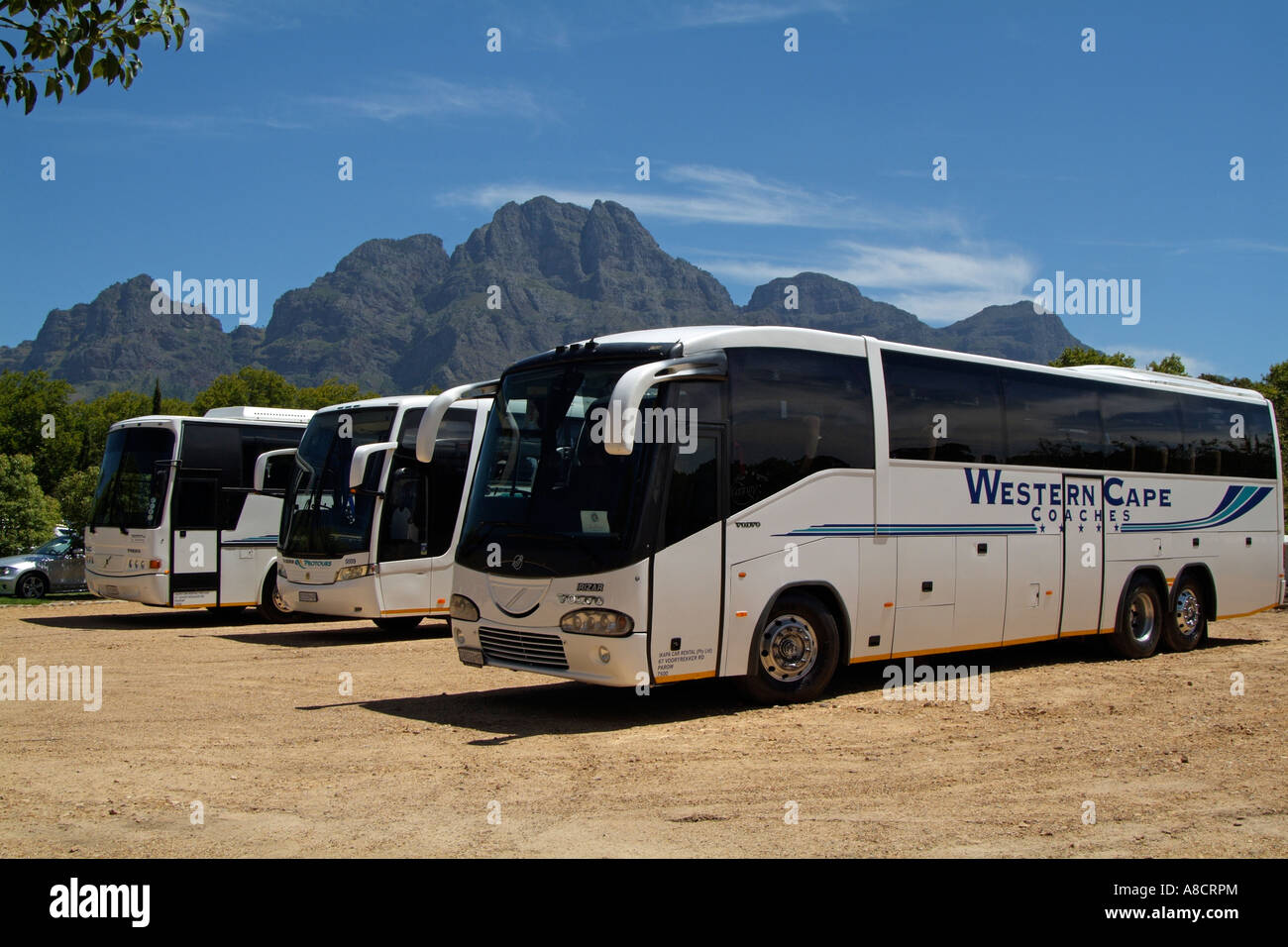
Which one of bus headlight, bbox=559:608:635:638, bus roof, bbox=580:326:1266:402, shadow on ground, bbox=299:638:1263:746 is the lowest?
shadow on ground, bbox=299:638:1263:746

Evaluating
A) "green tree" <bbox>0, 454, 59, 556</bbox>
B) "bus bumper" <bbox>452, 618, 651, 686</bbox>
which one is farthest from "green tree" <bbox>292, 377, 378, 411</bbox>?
"bus bumper" <bbox>452, 618, 651, 686</bbox>

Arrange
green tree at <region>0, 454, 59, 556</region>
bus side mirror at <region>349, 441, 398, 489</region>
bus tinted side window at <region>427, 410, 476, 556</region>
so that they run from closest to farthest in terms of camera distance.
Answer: bus side mirror at <region>349, 441, 398, 489</region> → bus tinted side window at <region>427, 410, 476, 556</region> → green tree at <region>0, 454, 59, 556</region>

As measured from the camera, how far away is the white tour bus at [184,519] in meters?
18.7

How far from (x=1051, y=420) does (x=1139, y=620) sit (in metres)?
3.51

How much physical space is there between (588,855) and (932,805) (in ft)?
7.80

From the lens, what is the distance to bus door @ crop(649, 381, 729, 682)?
9328 mm

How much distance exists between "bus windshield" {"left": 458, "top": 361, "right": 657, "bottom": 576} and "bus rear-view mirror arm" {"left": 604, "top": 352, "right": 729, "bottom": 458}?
0.91 ft

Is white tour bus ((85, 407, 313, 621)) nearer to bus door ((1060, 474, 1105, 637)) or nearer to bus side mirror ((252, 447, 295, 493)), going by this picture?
bus side mirror ((252, 447, 295, 493))

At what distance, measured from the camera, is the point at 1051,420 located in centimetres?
1362

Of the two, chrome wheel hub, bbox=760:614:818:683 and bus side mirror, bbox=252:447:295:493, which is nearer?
chrome wheel hub, bbox=760:614:818:683

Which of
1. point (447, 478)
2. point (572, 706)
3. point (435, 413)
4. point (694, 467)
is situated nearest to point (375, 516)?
point (447, 478)

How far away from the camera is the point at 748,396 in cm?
1019

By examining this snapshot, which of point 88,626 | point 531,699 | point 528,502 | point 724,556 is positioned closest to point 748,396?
point 724,556
